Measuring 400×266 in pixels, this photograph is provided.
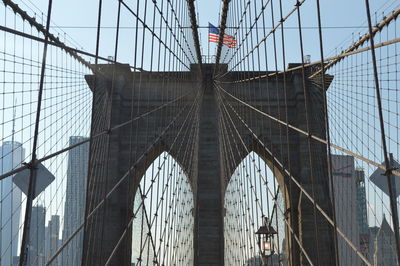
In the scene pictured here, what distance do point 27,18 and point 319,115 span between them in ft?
37.5

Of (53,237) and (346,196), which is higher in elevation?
(346,196)

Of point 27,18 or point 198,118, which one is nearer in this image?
point 27,18

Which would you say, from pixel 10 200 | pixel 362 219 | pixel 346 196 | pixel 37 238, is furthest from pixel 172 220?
pixel 10 200

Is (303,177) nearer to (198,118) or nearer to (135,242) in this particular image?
(198,118)

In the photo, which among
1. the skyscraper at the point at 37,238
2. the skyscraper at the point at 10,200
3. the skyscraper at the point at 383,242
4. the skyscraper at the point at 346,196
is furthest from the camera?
the skyscraper at the point at 346,196

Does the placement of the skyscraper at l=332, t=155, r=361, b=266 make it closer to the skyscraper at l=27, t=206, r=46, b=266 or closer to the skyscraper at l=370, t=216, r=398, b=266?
the skyscraper at l=370, t=216, r=398, b=266

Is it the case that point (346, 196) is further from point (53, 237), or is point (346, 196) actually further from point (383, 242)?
point (383, 242)

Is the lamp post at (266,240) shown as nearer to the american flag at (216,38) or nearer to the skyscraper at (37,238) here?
the skyscraper at (37,238)

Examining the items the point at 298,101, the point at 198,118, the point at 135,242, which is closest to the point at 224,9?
the point at 198,118

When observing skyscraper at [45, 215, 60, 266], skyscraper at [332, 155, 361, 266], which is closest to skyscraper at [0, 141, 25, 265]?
skyscraper at [45, 215, 60, 266]

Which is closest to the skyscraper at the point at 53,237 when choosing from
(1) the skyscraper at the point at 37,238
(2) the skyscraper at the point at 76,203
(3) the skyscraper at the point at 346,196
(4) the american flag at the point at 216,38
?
(1) the skyscraper at the point at 37,238

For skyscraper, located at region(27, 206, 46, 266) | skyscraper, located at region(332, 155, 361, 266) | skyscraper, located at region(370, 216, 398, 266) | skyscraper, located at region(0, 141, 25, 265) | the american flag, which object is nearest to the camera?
skyscraper, located at region(0, 141, 25, 265)

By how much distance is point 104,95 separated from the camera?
1675 centimetres

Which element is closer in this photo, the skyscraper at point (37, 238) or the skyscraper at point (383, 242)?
the skyscraper at point (37, 238)
